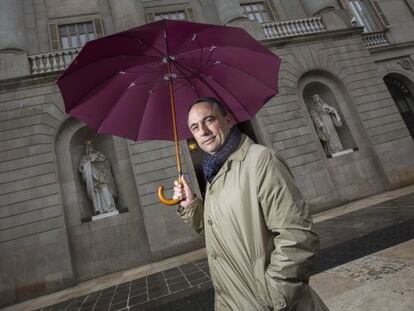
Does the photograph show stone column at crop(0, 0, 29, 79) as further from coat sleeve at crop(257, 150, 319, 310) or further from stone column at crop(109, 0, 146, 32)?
coat sleeve at crop(257, 150, 319, 310)

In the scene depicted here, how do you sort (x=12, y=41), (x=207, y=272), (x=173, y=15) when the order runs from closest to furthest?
1. (x=207, y=272)
2. (x=12, y=41)
3. (x=173, y=15)

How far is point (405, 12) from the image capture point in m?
15.9

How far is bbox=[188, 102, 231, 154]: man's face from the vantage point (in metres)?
1.49

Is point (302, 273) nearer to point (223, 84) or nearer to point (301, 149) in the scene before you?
point (223, 84)

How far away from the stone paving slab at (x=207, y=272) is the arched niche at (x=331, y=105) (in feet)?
17.2

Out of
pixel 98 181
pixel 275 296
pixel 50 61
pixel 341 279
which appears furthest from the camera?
pixel 50 61

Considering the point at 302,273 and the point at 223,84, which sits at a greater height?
the point at 223,84

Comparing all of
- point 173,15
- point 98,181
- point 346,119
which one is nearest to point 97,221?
point 98,181

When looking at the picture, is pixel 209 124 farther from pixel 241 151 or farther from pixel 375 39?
pixel 375 39

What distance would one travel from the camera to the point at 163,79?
7.32 feet

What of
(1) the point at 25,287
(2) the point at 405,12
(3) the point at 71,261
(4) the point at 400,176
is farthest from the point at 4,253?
(2) the point at 405,12

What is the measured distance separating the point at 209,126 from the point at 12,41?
12.0 m

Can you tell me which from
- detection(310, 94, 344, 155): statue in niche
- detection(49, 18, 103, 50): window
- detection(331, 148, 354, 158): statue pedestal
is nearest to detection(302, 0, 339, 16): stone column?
detection(310, 94, 344, 155): statue in niche

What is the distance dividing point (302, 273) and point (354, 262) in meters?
3.16
